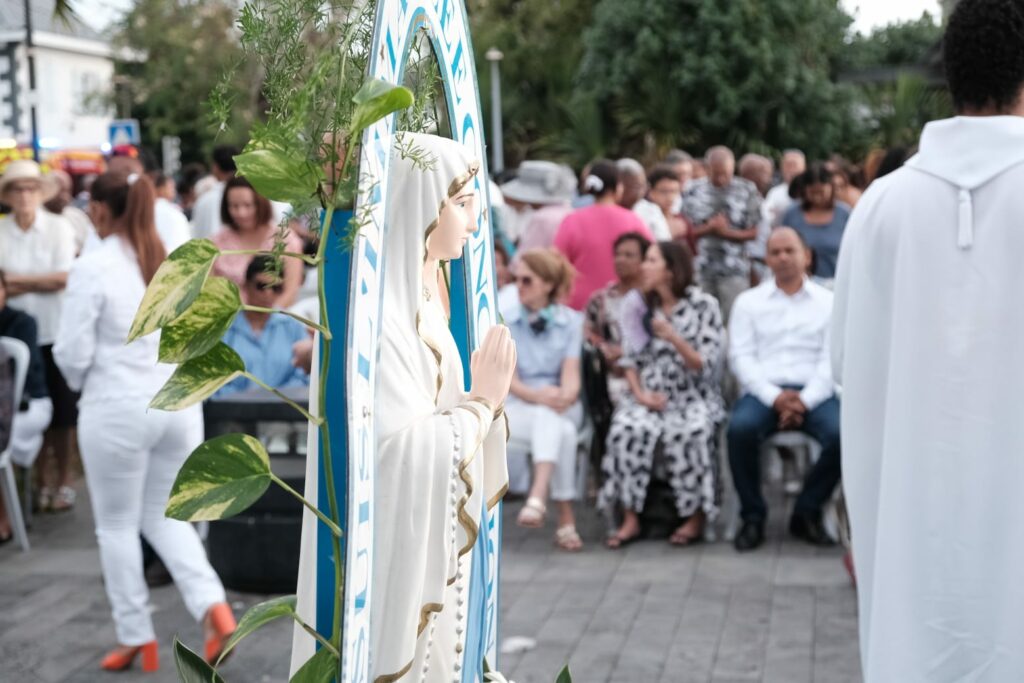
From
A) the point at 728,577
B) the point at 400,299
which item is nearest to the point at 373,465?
the point at 400,299

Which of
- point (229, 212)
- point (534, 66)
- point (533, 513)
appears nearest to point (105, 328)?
point (229, 212)

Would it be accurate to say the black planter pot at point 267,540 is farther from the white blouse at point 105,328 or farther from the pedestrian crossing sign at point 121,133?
the pedestrian crossing sign at point 121,133

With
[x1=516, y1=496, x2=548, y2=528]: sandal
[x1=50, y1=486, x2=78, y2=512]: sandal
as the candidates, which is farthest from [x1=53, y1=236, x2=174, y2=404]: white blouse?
[x1=50, y1=486, x2=78, y2=512]: sandal

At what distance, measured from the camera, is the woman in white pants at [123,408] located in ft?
19.0

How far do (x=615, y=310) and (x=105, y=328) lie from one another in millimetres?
3393

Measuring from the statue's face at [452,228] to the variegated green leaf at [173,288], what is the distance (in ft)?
1.71

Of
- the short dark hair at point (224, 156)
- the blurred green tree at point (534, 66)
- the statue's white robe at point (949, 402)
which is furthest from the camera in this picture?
the blurred green tree at point (534, 66)

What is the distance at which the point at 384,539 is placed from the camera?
281 centimetres

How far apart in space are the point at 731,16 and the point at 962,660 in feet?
84.6

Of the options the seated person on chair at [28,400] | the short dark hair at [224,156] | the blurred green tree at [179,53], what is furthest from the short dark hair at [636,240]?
the blurred green tree at [179,53]

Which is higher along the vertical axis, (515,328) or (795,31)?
(795,31)

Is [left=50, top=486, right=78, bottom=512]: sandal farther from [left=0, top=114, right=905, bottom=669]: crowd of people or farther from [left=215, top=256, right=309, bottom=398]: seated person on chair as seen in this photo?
[left=215, top=256, right=309, bottom=398]: seated person on chair

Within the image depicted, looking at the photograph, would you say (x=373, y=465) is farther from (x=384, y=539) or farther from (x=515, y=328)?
(x=515, y=328)

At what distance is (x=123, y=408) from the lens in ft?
19.0
